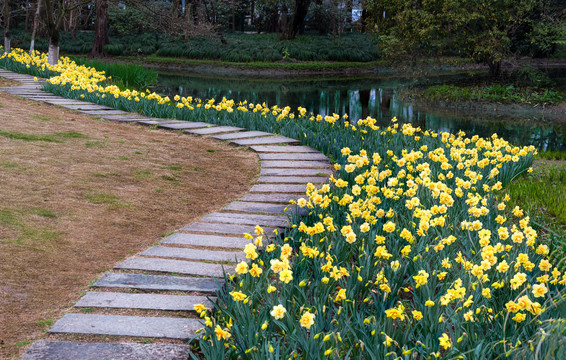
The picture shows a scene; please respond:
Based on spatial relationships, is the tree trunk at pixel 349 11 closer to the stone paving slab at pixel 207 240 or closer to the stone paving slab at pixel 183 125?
the stone paving slab at pixel 183 125

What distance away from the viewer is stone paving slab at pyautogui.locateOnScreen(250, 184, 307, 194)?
4.95m

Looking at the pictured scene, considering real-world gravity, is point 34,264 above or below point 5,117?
below

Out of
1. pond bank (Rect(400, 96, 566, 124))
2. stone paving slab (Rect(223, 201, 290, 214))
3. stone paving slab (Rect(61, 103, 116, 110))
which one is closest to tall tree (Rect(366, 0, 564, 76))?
pond bank (Rect(400, 96, 566, 124))

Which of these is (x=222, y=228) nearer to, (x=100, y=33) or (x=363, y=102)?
(x=363, y=102)

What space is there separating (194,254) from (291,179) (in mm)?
1902

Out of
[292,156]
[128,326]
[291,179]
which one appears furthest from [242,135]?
[128,326]

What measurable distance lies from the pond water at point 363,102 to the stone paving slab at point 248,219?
366 inches

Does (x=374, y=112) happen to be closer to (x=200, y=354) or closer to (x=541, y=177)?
(x=541, y=177)

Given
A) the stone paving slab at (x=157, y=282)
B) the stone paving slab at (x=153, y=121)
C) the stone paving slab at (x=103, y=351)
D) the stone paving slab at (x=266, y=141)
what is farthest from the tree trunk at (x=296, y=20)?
the stone paving slab at (x=103, y=351)

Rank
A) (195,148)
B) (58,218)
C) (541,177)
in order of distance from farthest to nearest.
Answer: (195,148)
(541,177)
(58,218)

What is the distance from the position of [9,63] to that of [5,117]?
27.2 ft

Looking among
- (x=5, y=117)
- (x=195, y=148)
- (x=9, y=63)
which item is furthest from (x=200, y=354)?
(x=9, y=63)

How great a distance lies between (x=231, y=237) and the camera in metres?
3.86

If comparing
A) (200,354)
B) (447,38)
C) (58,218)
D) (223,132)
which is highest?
(447,38)
